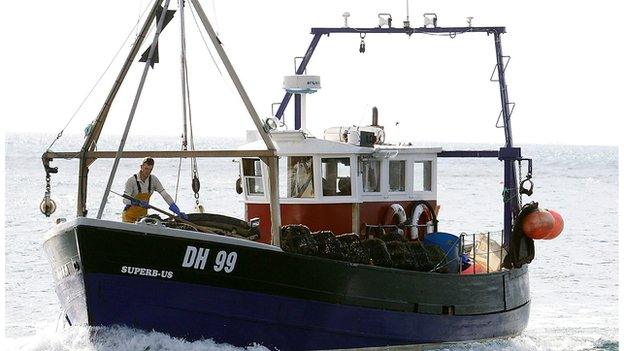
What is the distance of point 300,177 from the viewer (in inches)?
779

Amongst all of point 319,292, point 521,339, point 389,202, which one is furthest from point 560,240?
point 319,292

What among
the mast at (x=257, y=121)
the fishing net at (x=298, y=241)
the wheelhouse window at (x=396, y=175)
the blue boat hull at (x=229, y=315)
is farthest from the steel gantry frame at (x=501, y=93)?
the mast at (x=257, y=121)

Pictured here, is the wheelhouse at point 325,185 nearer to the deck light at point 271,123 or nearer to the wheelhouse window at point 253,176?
the wheelhouse window at point 253,176

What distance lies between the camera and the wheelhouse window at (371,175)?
20062mm

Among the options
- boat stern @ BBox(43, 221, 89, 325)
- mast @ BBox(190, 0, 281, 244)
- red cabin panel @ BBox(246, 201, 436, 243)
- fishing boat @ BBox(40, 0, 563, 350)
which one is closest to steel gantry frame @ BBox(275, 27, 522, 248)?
fishing boat @ BBox(40, 0, 563, 350)

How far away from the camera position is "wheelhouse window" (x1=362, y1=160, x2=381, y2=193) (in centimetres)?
2006

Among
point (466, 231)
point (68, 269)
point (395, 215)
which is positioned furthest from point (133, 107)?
point (466, 231)

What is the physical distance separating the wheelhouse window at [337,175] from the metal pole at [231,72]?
283cm

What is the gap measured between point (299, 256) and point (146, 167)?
2526 millimetres

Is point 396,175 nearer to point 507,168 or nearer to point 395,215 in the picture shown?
point 395,215

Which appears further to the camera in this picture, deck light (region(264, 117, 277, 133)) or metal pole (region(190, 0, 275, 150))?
deck light (region(264, 117, 277, 133))

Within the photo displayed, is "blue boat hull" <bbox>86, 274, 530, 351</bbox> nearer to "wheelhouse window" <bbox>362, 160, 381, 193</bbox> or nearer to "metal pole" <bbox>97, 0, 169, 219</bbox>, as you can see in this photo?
"metal pole" <bbox>97, 0, 169, 219</bbox>

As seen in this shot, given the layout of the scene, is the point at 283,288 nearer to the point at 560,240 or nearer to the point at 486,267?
the point at 486,267

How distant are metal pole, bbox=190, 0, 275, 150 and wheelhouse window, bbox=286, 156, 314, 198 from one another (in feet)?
8.68
